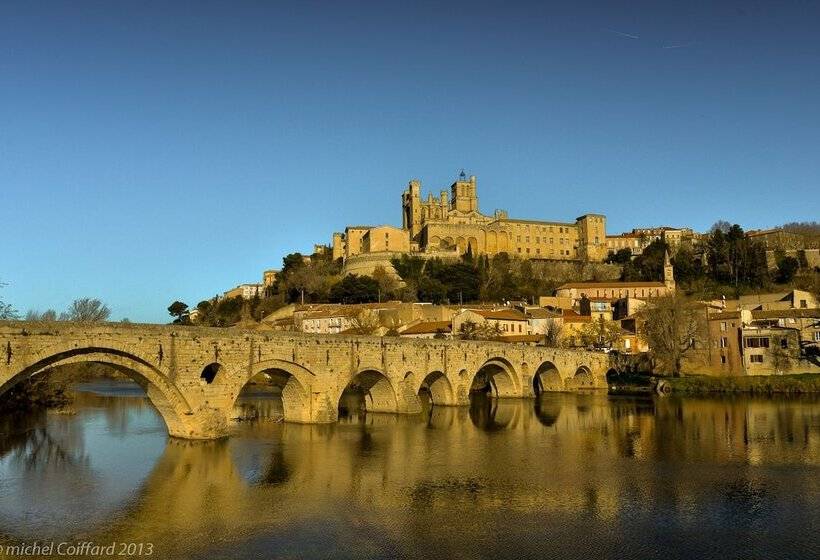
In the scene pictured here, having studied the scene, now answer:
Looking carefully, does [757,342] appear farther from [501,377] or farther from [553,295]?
[553,295]

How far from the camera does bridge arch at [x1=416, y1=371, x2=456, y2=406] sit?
40.3 meters

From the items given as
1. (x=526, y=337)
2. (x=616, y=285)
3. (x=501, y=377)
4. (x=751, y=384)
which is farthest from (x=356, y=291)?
(x=751, y=384)

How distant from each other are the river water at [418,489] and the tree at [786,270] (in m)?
54.3

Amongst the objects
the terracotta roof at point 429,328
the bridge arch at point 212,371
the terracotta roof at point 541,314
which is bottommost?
the bridge arch at point 212,371

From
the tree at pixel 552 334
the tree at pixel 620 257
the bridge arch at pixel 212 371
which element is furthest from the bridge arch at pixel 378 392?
the tree at pixel 620 257

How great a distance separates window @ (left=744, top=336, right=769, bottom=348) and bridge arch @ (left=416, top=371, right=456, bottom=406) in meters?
29.2

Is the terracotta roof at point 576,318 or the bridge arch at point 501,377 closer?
the bridge arch at point 501,377

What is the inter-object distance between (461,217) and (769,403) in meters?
70.6

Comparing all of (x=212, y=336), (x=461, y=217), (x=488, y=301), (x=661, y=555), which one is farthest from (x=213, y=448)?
(x=461, y=217)

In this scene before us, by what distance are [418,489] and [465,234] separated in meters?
88.0

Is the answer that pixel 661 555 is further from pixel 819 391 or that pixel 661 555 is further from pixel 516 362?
pixel 819 391

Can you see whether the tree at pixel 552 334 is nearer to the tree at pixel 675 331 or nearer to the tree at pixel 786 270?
the tree at pixel 675 331

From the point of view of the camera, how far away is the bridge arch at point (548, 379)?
52819 mm

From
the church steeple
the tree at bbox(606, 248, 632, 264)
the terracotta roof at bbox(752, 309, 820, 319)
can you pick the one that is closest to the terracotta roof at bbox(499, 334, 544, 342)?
the terracotta roof at bbox(752, 309, 820, 319)
